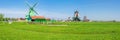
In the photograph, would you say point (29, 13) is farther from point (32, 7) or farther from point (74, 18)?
point (74, 18)

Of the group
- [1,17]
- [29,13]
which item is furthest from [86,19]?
[29,13]

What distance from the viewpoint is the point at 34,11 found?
13000cm

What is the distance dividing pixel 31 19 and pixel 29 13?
15.3ft

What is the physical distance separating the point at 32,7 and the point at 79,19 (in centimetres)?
5408

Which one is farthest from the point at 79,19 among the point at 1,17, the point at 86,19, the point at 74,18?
the point at 1,17

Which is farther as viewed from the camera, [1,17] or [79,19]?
[79,19]

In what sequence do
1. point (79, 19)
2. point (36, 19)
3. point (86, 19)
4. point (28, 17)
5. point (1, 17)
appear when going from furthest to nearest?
point (86, 19)
point (79, 19)
point (1, 17)
point (28, 17)
point (36, 19)

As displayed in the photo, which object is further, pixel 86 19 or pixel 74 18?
pixel 86 19

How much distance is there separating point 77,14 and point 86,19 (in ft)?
82.3

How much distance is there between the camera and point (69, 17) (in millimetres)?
183125

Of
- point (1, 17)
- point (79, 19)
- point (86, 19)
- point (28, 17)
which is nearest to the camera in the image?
point (28, 17)

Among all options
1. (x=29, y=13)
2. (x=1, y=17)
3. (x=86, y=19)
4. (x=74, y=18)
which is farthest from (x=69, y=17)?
(x=29, y=13)

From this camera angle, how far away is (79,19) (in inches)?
6949

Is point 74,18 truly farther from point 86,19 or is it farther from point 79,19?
point 86,19
